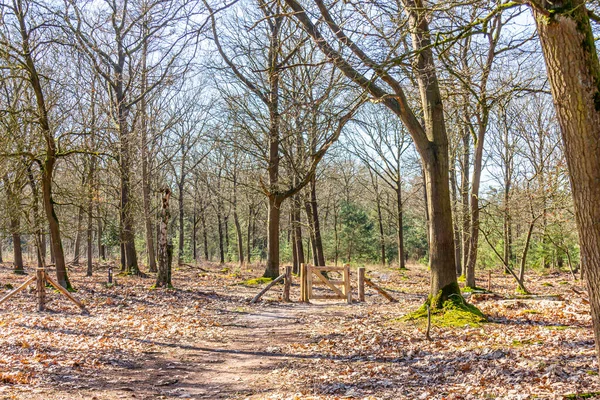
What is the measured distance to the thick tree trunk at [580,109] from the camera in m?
3.71

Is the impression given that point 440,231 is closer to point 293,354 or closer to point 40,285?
point 293,354

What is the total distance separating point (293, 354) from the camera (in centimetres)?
777

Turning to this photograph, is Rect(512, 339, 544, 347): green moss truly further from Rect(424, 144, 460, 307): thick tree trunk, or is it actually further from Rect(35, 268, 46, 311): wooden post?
Rect(35, 268, 46, 311): wooden post

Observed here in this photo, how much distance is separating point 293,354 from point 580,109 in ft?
18.6

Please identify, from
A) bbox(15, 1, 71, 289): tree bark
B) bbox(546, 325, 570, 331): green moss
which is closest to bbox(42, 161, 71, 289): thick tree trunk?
bbox(15, 1, 71, 289): tree bark

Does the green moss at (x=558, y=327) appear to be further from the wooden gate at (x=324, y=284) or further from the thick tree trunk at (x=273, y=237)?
the thick tree trunk at (x=273, y=237)


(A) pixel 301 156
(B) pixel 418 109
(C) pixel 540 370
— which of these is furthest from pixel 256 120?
(C) pixel 540 370

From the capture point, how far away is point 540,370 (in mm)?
5359

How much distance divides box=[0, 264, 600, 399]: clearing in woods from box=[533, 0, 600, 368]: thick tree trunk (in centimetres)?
169

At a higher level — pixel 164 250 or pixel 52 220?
pixel 52 220

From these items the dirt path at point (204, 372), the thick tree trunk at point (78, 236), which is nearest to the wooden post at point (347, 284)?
the dirt path at point (204, 372)

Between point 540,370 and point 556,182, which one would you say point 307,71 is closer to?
point 556,182

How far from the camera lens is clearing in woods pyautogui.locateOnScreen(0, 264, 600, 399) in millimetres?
5449

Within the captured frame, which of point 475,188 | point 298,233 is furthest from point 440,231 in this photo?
point 298,233
